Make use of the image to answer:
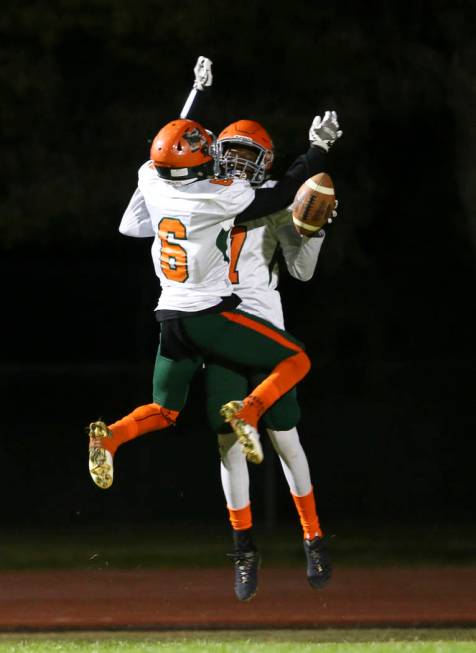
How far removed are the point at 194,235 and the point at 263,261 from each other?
77cm

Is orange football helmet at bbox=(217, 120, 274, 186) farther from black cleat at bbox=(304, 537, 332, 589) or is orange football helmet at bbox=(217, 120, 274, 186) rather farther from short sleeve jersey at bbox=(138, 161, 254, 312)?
black cleat at bbox=(304, 537, 332, 589)

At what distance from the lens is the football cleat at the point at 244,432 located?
7.17 m

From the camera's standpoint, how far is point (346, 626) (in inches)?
448

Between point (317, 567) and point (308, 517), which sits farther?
point (308, 517)

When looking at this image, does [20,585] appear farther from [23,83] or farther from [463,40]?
[463,40]

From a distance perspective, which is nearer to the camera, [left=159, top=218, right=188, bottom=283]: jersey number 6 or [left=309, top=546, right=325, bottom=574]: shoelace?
[left=159, top=218, right=188, bottom=283]: jersey number 6

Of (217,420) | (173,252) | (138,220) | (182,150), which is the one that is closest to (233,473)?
(217,420)

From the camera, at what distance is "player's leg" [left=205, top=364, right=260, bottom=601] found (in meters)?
7.82

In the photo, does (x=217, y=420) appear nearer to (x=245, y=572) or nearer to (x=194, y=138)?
(x=245, y=572)

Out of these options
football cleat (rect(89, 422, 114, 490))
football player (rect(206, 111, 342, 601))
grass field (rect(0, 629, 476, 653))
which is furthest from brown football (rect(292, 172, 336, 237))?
grass field (rect(0, 629, 476, 653))

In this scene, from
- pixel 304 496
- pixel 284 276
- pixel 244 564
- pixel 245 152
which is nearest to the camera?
pixel 245 152

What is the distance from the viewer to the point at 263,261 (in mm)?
8227

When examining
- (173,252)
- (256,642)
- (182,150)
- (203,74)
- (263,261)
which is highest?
(203,74)

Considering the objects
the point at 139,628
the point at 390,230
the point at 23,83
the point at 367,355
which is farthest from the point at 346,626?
the point at 390,230
